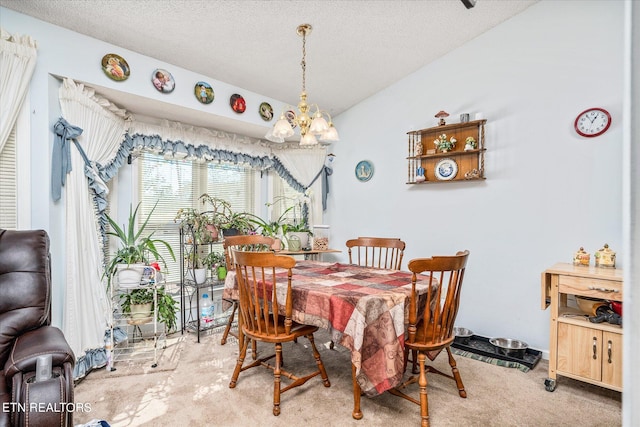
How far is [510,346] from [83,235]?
3.48 metres

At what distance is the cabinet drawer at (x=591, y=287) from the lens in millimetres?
1932

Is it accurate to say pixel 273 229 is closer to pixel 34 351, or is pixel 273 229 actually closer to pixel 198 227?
pixel 198 227

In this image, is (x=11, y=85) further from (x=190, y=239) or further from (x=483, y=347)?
(x=483, y=347)

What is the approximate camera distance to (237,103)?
334 centimetres

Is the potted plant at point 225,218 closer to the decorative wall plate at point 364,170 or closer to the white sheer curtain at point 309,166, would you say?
the white sheer curtain at point 309,166

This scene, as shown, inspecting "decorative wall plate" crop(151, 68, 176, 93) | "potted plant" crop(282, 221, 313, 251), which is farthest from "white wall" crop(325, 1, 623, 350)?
"decorative wall plate" crop(151, 68, 176, 93)

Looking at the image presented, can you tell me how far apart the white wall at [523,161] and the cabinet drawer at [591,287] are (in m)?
0.56

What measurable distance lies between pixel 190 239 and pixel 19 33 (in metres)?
1.91

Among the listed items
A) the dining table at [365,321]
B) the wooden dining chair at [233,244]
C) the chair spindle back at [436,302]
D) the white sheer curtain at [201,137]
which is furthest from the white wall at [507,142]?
the dining table at [365,321]

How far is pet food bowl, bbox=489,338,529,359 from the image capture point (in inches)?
102

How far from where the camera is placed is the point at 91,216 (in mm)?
2479

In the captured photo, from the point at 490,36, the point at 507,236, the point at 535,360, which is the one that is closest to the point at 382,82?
the point at 490,36

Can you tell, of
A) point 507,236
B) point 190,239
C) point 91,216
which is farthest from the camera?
point 190,239

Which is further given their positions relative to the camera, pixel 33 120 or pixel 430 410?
pixel 33 120
